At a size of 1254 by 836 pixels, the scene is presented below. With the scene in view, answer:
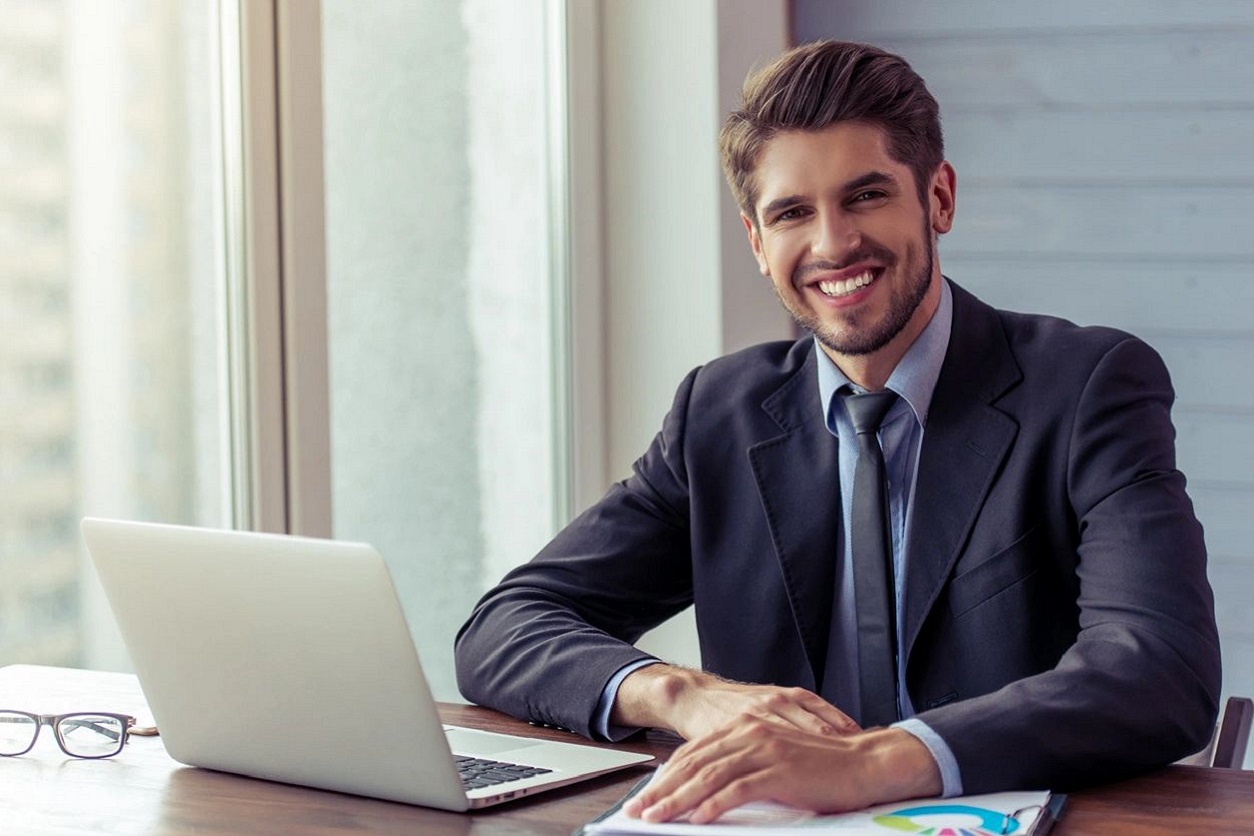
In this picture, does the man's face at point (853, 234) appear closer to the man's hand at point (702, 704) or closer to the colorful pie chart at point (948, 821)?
the man's hand at point (702, 704)

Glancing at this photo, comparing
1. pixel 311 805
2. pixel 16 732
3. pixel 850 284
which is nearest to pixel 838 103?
pixel 850 284

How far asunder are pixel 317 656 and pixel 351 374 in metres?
1.47

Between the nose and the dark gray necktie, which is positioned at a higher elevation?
the nose

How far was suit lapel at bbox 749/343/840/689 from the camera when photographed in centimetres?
190

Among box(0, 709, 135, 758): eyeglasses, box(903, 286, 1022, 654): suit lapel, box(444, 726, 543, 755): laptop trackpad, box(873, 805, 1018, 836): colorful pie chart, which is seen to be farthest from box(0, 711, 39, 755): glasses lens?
box(903, 286, 1022, 654): suit lapel

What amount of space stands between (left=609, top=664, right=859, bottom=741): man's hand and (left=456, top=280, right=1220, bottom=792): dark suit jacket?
5 centimetres

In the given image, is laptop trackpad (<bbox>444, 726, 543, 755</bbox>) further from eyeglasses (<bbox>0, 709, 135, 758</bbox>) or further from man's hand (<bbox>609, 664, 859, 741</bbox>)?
eyeglasses (<bbox>0, 709, 135, 758</bbox>)

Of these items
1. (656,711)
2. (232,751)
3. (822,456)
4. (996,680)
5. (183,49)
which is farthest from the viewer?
(183,49)

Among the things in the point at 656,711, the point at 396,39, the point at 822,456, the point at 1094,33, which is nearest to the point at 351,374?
the point at 396,39

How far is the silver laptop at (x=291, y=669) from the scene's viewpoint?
4.09 ft

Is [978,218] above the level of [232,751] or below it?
above

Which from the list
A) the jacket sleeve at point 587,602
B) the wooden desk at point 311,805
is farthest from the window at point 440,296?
the wooden desk at point 311,805

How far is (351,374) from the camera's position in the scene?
107 inches

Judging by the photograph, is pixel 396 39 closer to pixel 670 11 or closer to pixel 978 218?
pixel 670 11
